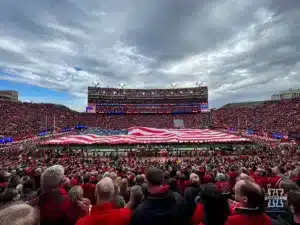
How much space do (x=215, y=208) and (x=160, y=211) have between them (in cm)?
79

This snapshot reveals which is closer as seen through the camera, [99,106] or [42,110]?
[42,110]

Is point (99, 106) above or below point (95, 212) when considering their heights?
above

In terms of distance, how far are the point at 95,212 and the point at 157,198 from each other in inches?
29.4

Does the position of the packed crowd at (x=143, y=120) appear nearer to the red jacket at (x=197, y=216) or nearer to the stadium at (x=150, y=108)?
the stadium at (x=150, y=108)

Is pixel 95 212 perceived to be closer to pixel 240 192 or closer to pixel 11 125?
pixel 240 192

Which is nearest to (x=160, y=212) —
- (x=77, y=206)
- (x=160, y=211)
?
(x=160, y=211)

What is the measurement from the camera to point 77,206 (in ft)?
10.6

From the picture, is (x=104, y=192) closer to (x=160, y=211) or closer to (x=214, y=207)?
(x=160, y=211)

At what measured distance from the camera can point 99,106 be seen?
325ft

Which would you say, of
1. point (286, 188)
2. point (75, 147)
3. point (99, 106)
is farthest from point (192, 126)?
point (286, 188)

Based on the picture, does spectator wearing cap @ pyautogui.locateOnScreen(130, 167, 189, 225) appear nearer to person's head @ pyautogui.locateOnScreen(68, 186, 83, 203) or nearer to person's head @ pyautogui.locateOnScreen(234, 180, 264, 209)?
person's head @ pyautogui.locateOnScreen(234, 180, 264, 209)

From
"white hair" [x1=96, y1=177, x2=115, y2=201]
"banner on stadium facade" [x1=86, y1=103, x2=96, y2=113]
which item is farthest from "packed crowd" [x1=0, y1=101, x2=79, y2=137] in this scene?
"white hair" [x1=96, y1=177, x2=115, y2=201]

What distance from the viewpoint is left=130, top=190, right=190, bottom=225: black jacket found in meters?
2.34

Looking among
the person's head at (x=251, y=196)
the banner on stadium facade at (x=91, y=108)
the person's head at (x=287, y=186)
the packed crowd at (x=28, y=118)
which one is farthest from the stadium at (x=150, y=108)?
the person's head at (x=251, y=196)
